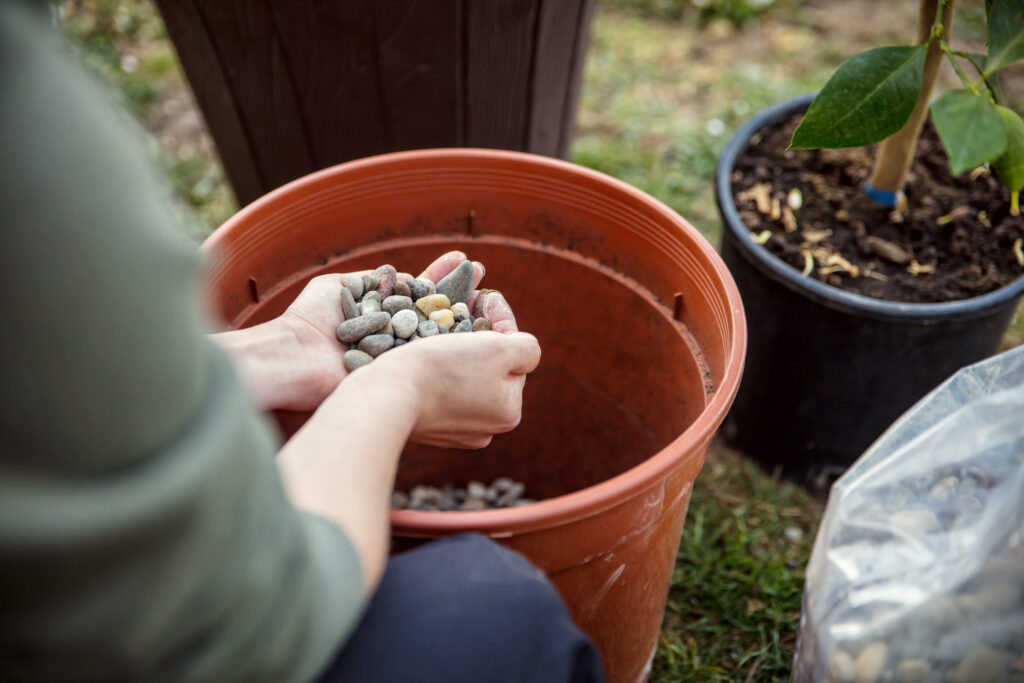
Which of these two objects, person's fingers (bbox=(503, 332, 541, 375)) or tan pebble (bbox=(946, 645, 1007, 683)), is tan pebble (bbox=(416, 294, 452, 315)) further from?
tan pebble (bbox=(946, 645, 1007, 683))

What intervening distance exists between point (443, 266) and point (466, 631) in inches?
19.8

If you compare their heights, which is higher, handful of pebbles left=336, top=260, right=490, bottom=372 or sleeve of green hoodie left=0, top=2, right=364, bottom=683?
sleeve of green hoodie left=0, top=2, right=364, bottom=683

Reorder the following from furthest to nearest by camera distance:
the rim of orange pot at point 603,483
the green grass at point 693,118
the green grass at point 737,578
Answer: the green grass at point 693,118
the green grass at point 737,578
the rim of orange pot at point 603,483

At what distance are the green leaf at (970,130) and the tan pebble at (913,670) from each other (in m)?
0.49

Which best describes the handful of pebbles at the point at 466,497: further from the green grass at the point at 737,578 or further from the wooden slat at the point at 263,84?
the wooden slat at the point at 263,84

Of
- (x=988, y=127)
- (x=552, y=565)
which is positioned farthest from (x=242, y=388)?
(x=988, y=127)

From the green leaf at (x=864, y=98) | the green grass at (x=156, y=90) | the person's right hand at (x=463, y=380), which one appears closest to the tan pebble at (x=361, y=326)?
the person's right hand at (x=463, y=380)

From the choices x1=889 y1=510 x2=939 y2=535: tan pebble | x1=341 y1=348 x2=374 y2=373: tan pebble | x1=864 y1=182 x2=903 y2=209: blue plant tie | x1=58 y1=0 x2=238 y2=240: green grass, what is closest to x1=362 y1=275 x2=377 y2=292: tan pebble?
x1=341 y1=348 x2=374 y2=373: tan pebble

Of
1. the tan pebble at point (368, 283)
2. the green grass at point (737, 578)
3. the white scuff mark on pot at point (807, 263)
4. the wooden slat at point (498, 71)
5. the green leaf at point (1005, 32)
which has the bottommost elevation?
the green grass at point (737, 578)

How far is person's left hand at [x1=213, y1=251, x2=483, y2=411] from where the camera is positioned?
2.71 feet

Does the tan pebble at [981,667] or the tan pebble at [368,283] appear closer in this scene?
the tan pebble at [981,667]

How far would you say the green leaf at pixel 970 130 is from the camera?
2.73 feet

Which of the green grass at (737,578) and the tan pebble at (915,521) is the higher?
the tan pebble at (915,521)

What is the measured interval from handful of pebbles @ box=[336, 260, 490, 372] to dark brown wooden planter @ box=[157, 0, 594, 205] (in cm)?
45
